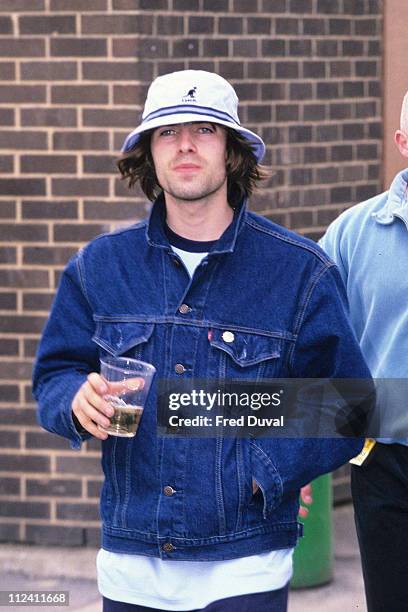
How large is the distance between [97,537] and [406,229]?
3.03 meters

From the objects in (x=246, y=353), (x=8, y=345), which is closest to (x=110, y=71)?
(x=8, y=345)

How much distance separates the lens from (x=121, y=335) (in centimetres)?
358

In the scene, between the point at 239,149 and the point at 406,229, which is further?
the point at 406,229

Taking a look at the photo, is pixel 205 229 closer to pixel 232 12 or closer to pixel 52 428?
pixel 52 428

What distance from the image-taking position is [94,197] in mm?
6562

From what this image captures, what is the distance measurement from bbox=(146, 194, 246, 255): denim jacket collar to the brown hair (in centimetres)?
7

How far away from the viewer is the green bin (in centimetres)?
615

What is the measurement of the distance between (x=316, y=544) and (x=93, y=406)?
3009 millimetres

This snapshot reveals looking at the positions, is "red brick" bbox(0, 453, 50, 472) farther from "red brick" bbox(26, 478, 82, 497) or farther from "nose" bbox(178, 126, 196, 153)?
"nose" bbox(178, 126, 196, 153)

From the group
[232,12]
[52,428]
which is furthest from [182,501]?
[232,12]

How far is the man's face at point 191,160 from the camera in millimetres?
3602

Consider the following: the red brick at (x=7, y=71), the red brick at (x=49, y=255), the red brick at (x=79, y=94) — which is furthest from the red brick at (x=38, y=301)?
the red brick at (x=7, y=71)

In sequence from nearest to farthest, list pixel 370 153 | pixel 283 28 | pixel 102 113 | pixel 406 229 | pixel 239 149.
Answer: pixel 239 149 → pixel 406 229 → pixel 102 113 → pixel 283 28 → pixel 370 153

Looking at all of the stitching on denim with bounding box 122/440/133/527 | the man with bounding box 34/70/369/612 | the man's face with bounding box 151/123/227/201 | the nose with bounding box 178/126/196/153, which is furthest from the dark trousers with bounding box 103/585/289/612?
the nose with bounding box 178/126/196/153
